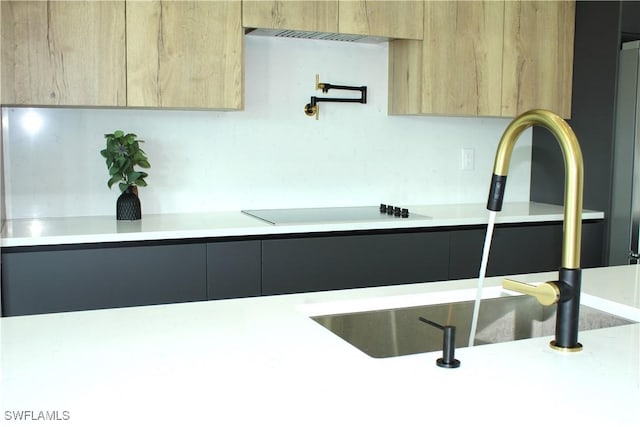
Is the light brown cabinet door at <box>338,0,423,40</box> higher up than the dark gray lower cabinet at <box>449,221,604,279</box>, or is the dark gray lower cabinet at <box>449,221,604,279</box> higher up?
the light brown cabinet door at <box>338,0,423,40</box>

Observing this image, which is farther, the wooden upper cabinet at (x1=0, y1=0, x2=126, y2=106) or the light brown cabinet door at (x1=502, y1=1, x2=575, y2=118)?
the light brown cabinet door at (x1=502, y1=1, x2=575, y2=118)

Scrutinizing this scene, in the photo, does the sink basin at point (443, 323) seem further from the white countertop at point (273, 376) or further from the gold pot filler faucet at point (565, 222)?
the gold pot filler faucet at point (565, 222)

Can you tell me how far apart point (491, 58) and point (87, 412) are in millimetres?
2865

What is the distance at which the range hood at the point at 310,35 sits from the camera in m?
3.03

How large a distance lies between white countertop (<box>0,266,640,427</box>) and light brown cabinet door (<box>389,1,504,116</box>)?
206 centimetres

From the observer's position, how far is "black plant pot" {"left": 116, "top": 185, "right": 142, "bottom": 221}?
2828 millimetres

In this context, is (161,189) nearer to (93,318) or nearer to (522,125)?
(93,318)

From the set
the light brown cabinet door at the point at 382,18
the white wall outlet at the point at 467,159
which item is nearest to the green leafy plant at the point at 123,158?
the light brown cabinet door at the point at 382,18

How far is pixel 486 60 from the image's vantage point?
131 inches

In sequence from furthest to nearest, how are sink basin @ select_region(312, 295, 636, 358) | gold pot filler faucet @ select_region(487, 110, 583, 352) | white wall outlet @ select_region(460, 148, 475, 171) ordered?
white wall outlet @ select_region(460, 148, 475, 171), sink basin @ select_region(312, 295, 636, 358), gold pot filler faucet @ select_region(487, 110, 583, 352)

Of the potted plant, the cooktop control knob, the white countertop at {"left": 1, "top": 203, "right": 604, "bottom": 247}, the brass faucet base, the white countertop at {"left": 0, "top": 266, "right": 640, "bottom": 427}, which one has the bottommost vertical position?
the white countertop at {"left": 0, "top": 266, "right": 640, "bottom": 427}

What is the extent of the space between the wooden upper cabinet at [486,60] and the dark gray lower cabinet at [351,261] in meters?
0.69

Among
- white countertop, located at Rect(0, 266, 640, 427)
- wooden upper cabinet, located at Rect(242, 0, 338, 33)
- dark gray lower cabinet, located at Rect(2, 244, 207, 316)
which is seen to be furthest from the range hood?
white countertop, located at Rect(0, 266, 640, 427)

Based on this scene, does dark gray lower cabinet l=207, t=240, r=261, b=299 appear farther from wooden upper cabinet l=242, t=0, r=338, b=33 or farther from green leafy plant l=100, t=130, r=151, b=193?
wooden upper cabinet l=242, t=0, r=338, b=33
